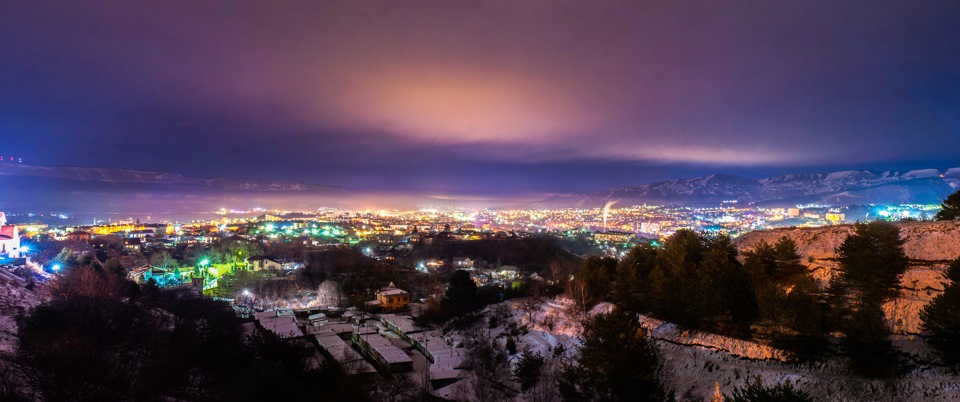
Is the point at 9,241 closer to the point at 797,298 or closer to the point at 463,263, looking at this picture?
the point at 463,263

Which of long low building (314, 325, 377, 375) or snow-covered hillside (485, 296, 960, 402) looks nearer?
snow-covered hillside (485, 296, 960, 402)

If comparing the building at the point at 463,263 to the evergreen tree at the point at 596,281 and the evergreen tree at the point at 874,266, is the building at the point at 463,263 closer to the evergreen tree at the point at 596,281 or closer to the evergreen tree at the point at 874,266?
the evergreen tree at the point at 596,281

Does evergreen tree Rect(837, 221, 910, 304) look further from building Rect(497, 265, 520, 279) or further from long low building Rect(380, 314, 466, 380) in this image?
building Rect(497, 265, 520, 279)

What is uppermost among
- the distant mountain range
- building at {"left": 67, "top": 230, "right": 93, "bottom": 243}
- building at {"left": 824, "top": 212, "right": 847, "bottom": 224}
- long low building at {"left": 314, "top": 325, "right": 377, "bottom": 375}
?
the distant mountain range

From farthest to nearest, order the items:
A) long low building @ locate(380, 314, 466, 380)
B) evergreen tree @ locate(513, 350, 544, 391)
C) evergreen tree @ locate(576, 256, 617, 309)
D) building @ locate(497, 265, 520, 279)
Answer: building @ locate(497, 265, 520, 279), evergreen tree @ locate(576, 256, 617, 309), long low building @ locate(380, 314, 466, 380), evergreen tree @ locate(513, 350, 544, 391)

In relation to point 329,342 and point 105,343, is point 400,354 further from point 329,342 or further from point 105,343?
point 105,343

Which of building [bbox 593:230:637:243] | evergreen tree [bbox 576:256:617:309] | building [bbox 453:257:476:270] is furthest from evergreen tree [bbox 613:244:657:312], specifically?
building [bbox 593:230:637:243]

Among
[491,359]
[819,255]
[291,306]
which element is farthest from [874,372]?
[291,306]

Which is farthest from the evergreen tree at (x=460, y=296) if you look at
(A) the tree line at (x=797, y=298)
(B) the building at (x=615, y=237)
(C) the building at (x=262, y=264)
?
(B) the building at (x=615, y=237)
